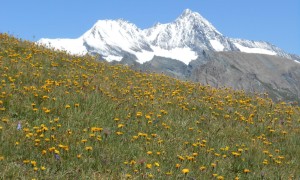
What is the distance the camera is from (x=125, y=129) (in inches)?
345

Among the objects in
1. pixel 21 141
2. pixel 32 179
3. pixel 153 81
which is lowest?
pixel 32 179

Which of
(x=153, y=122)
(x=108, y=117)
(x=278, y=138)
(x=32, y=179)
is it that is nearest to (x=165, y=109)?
(x=153, y=122)

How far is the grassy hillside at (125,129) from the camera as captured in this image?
267 inches

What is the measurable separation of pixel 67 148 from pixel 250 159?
3.67m

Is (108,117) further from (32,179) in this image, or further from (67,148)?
(32,179)

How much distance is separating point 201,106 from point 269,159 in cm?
321

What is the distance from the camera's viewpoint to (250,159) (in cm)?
837

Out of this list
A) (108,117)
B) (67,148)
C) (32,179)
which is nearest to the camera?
(32,179)

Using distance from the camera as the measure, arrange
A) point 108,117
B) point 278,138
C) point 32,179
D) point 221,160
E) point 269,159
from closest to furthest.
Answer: point 32,179
point 221,160
point 269,159
point 108,117
point 278,138

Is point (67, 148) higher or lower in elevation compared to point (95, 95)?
lower

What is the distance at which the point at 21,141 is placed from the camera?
7.01 m

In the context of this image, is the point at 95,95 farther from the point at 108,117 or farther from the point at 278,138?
the point at 278,138

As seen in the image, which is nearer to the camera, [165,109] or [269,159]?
[269,159]

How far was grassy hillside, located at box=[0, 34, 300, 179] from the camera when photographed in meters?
6.79
